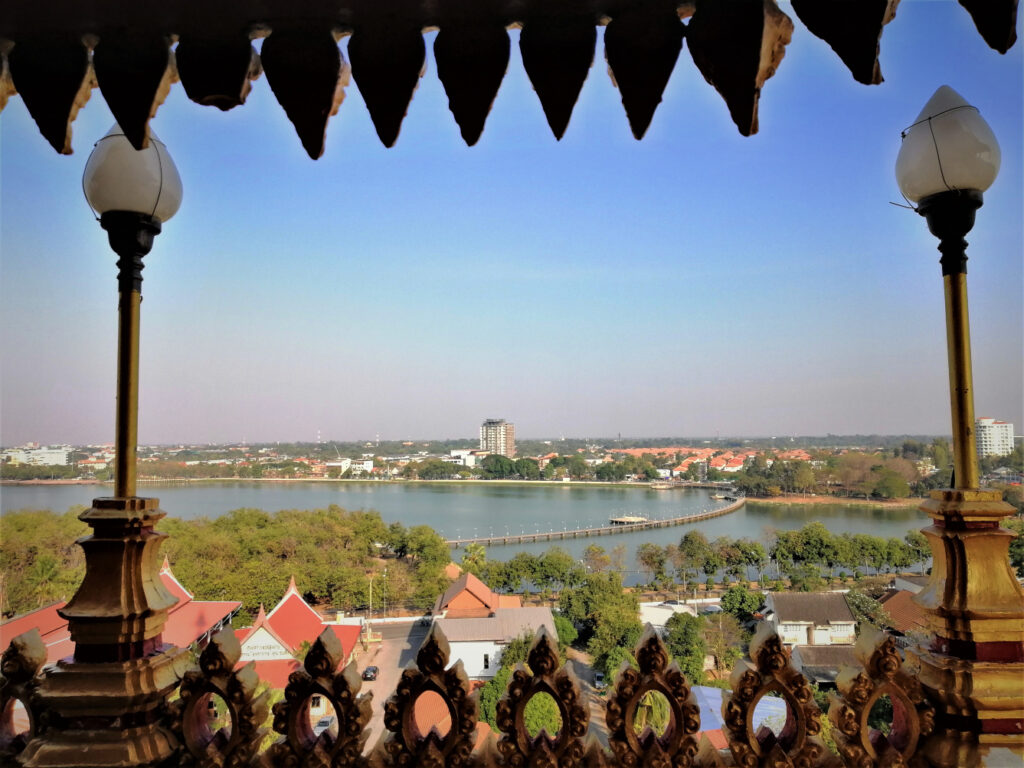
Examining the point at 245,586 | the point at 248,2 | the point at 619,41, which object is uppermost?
the point at 248,2

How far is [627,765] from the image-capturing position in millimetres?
1419

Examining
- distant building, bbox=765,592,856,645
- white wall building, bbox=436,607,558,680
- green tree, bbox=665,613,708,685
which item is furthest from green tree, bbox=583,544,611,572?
distant building, bbox=765,592,856,645

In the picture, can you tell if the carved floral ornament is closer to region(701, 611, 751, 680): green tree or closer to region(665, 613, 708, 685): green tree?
region(665, 613, 708, 685): green tree

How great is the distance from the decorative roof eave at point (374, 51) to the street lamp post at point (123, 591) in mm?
294

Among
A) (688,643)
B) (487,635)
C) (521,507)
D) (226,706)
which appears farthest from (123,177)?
(521,507)

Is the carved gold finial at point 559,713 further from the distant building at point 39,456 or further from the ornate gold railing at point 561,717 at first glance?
the distant building at point 39,456

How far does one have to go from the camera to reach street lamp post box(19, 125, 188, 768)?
1.60 m

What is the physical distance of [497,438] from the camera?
66.4 meters

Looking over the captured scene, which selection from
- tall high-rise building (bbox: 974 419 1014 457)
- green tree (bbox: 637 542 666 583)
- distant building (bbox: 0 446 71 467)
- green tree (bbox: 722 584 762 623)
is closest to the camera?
tall high-rise building (bbox: 974 419 1014 457)

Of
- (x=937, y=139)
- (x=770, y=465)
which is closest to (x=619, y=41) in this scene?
(x=937, y=139)

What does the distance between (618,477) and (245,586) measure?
4388cm

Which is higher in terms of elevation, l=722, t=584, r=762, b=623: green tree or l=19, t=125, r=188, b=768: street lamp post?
l=19, t=125, r=188, b=768: street lamp post

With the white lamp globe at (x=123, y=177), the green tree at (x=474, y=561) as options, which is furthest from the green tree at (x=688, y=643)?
the white lamp globe at (x=123, y=177)

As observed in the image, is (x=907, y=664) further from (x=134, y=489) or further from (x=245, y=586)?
(x=245, y=586)
